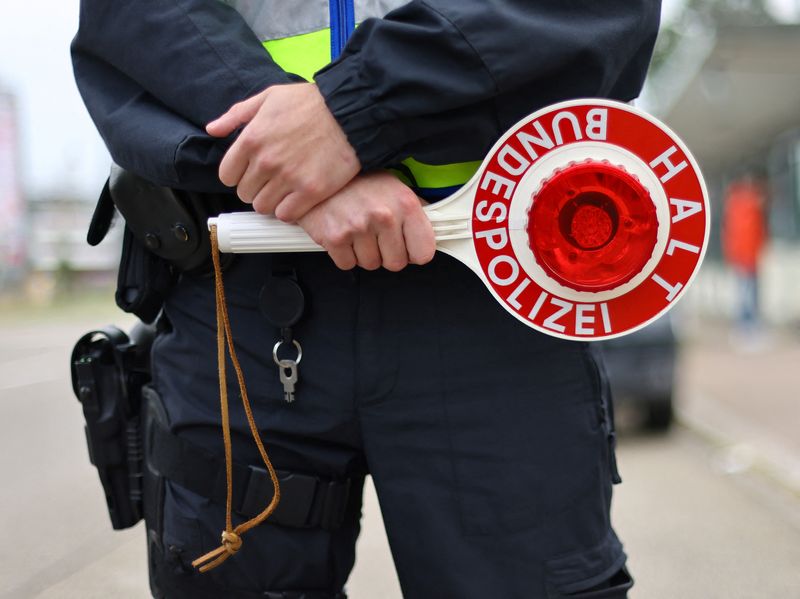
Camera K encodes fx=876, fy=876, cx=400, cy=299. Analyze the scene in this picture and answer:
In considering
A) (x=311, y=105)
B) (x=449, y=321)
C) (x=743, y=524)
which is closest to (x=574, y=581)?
(x=449, y=321)

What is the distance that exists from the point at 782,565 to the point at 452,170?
9.02ft

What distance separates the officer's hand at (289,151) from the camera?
1.04 meters

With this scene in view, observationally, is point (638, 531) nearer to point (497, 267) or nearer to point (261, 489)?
point (261, 489)

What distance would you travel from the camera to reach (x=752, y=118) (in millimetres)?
12594

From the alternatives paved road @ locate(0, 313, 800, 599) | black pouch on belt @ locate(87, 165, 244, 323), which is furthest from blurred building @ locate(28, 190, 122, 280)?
black pouch on belt @ locate(87, 165, 244, 323)

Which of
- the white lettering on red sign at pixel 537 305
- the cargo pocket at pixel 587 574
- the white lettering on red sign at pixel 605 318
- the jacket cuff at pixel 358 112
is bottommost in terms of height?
the cargo pocket at pixel 587 574

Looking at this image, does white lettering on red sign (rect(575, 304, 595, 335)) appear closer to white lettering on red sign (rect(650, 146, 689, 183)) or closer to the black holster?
white lettering on red sign (rect(650, 146, 689, 183))

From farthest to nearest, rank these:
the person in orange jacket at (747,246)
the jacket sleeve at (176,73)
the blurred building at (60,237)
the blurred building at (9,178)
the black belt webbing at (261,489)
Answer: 1. the blurred building at (60,237)
2. the blurred building at (9,178)
3. the person in orange jacket at (747,246)
4. the black belt webbing at (261,489)
5. the jacket sleeve at (176,73)

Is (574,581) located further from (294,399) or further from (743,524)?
(743,524)

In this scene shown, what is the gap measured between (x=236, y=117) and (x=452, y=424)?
1.62 feet

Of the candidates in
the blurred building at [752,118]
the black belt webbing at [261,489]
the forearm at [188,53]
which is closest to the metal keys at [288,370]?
the black belt webbing at [261,489]

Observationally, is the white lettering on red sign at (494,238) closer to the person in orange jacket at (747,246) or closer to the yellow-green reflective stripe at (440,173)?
the yellow-green reflective stripe at (440,173)

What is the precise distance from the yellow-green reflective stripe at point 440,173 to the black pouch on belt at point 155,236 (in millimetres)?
269

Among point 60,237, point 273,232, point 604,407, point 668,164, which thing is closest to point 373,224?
point 273,232
